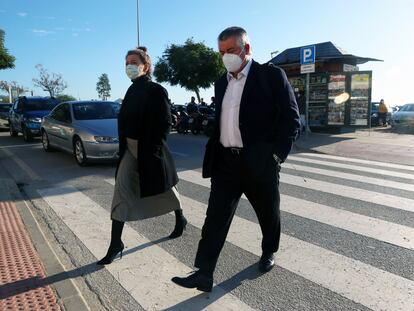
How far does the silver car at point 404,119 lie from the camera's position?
21.1m

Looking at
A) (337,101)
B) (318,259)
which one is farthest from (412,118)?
(318,259)

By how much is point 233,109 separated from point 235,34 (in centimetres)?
56

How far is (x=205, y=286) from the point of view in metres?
3.24

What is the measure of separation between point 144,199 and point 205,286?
1184 mm

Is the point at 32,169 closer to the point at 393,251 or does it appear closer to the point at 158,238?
the point at 158,238

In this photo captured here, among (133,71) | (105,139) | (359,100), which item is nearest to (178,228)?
(133,71)

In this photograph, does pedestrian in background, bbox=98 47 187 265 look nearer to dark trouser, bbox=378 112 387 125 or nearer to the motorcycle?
the motorcycle

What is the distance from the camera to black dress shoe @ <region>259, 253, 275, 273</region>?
146 inches

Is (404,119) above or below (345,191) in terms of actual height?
above

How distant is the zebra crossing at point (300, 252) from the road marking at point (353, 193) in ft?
0.05

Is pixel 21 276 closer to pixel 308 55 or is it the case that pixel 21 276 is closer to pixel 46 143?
pixel 46 143

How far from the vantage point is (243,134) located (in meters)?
3.24

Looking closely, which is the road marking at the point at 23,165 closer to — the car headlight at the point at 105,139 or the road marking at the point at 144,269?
the car headlight at the point at 105,139

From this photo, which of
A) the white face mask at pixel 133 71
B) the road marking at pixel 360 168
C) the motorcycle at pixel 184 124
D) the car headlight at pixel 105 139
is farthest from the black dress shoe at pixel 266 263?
the motorcycle at pixel 184 124
